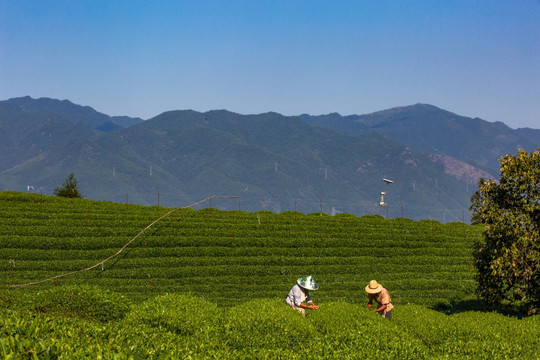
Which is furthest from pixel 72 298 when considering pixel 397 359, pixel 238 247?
pixel 238 247

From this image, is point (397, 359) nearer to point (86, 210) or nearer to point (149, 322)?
point (149, 322)

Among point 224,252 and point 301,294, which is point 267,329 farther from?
point 224,252

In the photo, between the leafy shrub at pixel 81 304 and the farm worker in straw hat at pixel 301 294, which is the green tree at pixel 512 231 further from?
the leafy shrub at pixel 81 304

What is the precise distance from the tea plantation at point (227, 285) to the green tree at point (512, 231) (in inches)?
123

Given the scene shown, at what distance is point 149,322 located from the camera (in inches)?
726

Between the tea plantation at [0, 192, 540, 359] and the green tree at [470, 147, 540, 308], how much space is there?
3.13m

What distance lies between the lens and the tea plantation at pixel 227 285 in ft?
46.6

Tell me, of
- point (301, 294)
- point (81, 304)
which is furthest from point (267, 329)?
point (81, 304)

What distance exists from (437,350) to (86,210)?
149ft

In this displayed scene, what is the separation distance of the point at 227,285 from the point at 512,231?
21.9 m

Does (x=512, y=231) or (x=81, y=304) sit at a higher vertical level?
(x=512, y=231)

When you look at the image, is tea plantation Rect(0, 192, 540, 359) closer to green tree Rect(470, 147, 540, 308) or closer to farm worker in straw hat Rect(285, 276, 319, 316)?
farm worker in straw hat Rect(285, 276, 319, 316)

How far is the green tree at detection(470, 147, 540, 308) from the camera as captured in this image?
25.2 metres

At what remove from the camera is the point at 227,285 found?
4034 centimetres
